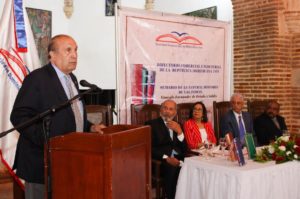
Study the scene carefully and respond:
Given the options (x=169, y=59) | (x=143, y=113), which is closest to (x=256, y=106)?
(x=169, y=59)

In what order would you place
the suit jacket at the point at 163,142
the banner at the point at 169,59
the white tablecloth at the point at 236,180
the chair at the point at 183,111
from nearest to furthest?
the white tablecloth at the point at 236,180 < the suit jacket at the point at 163,142 < the banner at the point at 169,59 < the chair at the point at 183,111

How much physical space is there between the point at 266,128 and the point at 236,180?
2425 millimetres

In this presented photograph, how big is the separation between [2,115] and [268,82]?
381cm

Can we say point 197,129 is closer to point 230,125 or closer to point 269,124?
point 230,125

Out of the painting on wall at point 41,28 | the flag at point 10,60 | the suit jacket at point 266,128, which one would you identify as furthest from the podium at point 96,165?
the painting on wall at point 41,28

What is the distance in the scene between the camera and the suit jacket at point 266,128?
505 centimetres

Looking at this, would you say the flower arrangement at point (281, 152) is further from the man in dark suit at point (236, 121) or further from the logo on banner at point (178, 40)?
the logo on banner at point (178, 40)

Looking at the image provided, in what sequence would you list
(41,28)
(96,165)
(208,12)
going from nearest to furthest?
(96,165), (208,12), (41,28)

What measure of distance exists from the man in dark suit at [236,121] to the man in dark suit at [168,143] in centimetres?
88

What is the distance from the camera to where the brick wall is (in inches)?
218

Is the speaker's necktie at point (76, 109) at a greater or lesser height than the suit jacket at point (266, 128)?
greater

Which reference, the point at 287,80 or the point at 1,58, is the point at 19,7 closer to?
the point at 1,58

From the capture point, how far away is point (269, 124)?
5078 millimetres

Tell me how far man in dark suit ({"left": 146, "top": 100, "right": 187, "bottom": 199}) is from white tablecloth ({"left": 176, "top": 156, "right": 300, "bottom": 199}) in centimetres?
49
